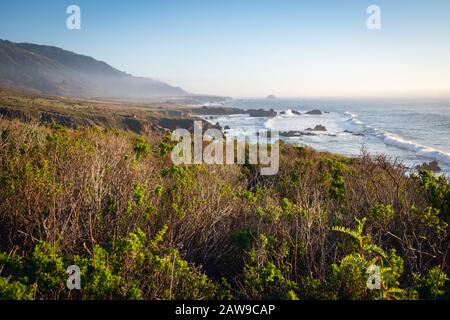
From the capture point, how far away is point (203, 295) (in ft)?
11.1

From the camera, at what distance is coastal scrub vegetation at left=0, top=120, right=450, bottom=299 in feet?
10.6

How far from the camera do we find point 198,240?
184 inches

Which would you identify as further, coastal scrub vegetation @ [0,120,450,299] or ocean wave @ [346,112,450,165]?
ocean wave @ [346,112,450,165]

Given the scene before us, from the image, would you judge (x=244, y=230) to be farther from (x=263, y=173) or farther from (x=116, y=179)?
(x=263, y=173)

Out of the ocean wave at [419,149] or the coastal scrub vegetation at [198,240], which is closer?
the coastal scrub vegetation at [198,240]

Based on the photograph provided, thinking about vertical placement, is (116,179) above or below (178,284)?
above

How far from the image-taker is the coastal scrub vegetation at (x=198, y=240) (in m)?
3.23

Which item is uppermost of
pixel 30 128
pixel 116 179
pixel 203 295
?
pixel 30 128

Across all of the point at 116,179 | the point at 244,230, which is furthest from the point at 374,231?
the point at 116,179

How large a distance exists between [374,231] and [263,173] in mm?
5179

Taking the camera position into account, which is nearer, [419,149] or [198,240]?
[198,240]
